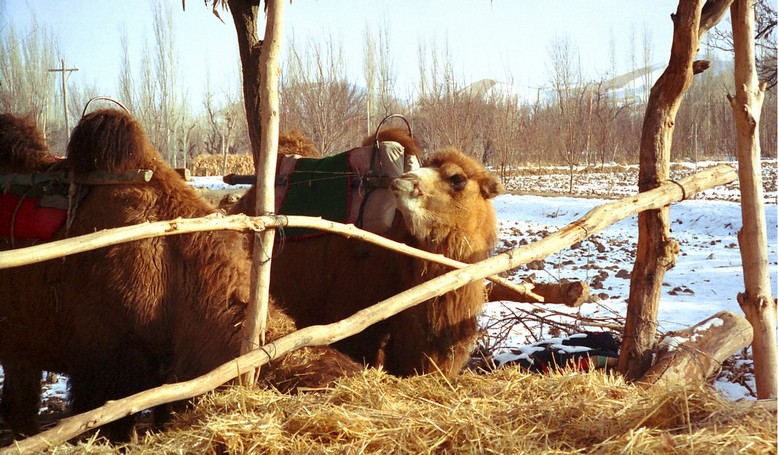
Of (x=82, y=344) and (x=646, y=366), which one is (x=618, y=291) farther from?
(x=82, y=344)

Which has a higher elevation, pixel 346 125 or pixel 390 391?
pixel 346 125

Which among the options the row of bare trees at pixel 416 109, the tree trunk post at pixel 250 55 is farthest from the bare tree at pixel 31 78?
the tree trunk post at pixel 250 55

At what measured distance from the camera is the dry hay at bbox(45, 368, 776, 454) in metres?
2.19

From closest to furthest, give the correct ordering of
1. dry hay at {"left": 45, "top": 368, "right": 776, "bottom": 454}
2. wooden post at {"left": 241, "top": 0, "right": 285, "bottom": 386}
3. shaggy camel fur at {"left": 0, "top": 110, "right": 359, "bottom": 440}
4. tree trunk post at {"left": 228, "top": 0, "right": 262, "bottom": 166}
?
1. dry hay at {"left": 45, "top": 368, "right": 776, "bottom": 454}
2. wooden post at {"left": 241, "top": 0, "right": 285, "bottom": 386}
3. shaggy camel fur at {"left": 0, "top": 110, "right": 359, "bottom": 440}
4. tree trunk post at {"left": 228, "top": 0, "right": 262, "bottom": 166}

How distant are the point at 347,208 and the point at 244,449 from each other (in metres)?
2.74

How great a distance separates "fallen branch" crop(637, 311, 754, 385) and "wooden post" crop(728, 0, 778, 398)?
0.52ft

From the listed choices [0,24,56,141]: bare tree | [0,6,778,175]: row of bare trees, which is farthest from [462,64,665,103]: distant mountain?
[0,24,56,141]: bare tree

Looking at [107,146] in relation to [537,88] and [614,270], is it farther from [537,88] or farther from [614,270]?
[537,88]

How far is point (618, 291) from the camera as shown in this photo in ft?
28.2

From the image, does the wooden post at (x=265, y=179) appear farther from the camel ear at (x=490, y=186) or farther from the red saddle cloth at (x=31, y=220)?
the camel ear at (x=490, y=186)

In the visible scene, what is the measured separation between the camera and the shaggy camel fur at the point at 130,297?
3.45m

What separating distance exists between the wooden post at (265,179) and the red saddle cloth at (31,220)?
1.30 m

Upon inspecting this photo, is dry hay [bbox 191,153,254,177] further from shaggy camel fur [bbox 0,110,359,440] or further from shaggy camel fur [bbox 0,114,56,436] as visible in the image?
shaggy camel fur [bbox 0,110,359,440]

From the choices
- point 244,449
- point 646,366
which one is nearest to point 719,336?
point 646,366
